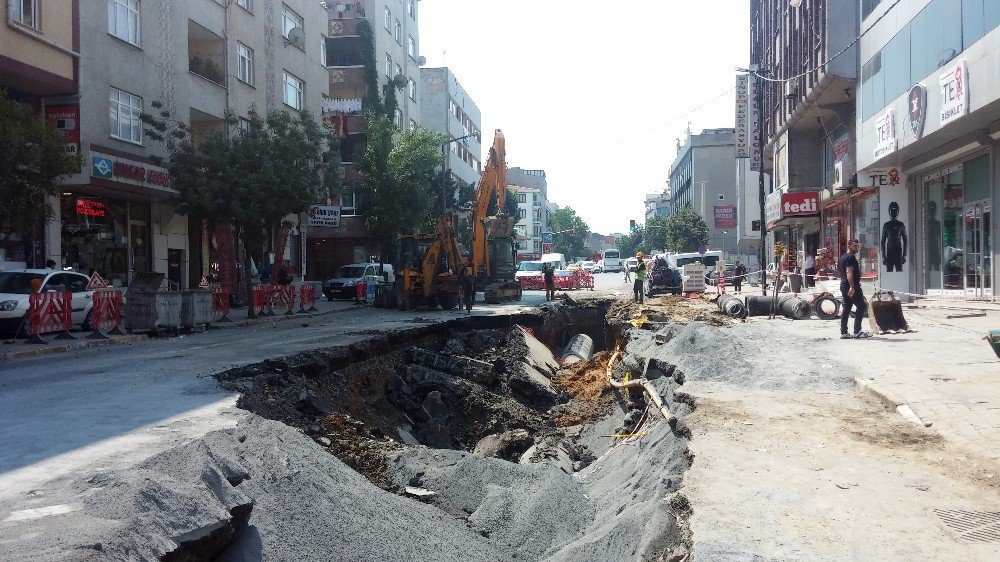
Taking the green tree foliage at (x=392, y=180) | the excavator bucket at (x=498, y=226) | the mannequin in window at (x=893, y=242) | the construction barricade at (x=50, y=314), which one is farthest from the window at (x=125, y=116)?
the mannequin in window at (x=893, y=242)

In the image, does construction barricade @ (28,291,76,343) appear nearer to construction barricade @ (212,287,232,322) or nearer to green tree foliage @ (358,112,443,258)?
construction barricade @ (212,287,232,322)

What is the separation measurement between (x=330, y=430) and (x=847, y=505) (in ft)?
16.4

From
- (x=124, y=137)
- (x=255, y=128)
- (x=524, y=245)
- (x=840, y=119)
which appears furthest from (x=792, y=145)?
(x=524, y=245)

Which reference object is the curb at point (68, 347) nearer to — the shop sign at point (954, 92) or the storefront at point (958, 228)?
the shop sign at point (954, 92)

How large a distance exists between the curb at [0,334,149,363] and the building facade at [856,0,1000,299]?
56.5ft

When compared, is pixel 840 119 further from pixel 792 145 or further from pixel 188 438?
pixel 188 438

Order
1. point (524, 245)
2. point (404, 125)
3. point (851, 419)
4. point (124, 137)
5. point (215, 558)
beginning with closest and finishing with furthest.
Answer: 1. point (215, 558)
2. point (851, 419)
3. point (124, 137)
4. point (404, 125)
5. point (524, 245)

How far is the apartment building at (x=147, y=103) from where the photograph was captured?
20000mm

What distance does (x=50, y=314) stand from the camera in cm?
1535

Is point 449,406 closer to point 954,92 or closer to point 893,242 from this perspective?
point 954,92

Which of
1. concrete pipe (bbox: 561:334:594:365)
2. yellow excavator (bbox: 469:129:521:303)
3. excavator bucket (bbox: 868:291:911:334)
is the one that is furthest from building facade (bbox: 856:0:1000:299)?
yellow excavator (bbox: 469:129:521:303)

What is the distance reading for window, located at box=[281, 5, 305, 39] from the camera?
32.3 m

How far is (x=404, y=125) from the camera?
168ft

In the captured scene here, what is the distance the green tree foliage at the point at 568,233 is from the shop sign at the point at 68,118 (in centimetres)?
11220
